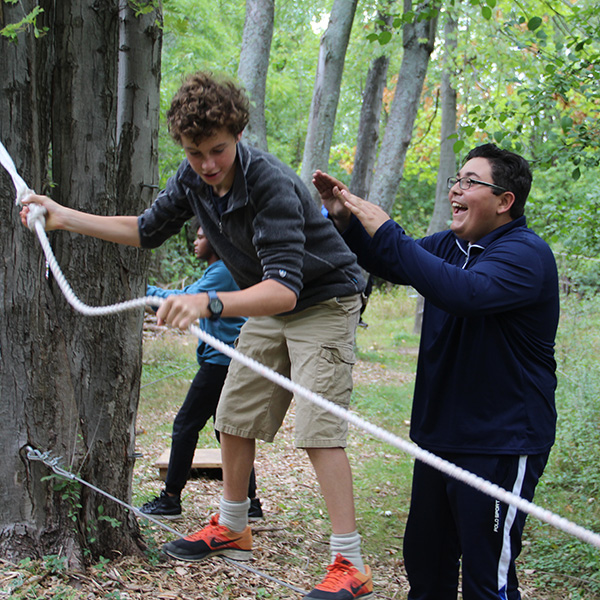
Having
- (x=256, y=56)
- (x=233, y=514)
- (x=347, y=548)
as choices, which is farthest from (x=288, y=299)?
(x=256, y=56)

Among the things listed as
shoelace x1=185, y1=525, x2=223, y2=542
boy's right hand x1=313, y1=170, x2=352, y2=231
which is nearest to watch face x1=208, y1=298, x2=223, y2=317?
boy's right hand x1=313, y1=170, x2=352, y2=231

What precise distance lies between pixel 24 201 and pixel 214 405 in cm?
200

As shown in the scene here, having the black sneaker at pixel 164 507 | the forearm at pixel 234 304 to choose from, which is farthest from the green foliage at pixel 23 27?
the black sneaker at pixel 164 507

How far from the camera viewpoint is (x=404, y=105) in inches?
389

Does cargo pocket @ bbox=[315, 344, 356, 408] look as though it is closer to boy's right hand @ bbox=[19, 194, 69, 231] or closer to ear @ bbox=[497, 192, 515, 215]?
ear @ bbox=[497, 192, 515, 215]

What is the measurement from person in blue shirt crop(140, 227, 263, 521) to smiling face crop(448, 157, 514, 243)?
1.79 meters

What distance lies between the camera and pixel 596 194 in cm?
604

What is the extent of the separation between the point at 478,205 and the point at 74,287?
1.90 meters

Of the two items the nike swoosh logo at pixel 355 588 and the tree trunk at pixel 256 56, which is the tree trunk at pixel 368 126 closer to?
the tree trunk at pixel 256 56

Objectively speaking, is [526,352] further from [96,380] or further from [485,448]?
[96,380]

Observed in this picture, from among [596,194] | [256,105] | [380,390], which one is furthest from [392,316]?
[596,194]

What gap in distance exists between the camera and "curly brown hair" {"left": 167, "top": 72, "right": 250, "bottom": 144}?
99.4 inches

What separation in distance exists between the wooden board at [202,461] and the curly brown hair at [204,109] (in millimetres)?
3003

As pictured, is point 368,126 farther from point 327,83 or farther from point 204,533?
point 204,533
